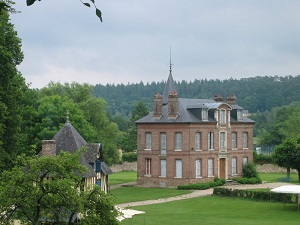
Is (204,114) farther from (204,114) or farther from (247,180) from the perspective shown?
(247,180)

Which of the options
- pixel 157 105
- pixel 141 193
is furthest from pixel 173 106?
pixel 141 193

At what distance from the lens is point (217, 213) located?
114ft

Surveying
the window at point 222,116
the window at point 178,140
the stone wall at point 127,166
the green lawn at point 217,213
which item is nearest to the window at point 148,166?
the window at point 178,140

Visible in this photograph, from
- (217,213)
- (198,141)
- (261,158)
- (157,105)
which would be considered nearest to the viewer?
(217,213)

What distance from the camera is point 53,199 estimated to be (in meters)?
17.9

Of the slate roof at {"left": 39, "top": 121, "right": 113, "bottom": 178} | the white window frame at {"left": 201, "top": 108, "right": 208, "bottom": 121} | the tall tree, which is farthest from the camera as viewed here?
the white window frame at {"left": 201, "top": 108, "right": 208, "bottom": 121}

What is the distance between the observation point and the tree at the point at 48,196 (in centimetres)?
1772

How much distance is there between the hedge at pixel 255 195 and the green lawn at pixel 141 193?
140 inches

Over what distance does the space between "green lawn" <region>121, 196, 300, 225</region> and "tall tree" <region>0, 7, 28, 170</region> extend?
7.26 meters

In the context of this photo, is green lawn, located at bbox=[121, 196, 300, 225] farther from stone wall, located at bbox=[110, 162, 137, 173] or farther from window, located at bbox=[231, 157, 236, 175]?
stone wall, located at bbox=[110, 162, 137, 173]

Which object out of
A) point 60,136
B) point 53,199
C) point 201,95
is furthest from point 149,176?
point 201,95

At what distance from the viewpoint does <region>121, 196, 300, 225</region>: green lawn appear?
102ft

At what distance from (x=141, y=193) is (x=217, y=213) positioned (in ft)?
41.3

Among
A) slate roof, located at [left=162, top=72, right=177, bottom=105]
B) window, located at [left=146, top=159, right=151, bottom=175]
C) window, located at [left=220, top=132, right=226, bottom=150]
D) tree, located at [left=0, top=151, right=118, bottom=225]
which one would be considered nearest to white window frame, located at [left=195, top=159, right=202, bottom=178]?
window, located at [left=220, top=132, right=226, bottom=150]
